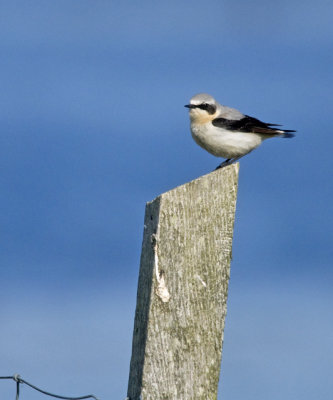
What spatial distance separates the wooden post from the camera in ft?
10.4

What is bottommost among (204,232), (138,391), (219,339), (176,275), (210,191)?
(138,391)

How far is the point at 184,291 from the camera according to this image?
325 cm

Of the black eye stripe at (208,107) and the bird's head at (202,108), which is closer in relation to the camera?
the bird's head at (202,108)

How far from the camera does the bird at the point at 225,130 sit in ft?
23.3

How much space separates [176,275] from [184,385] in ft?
1.81

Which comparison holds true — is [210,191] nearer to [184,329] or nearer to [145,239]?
[145,239]

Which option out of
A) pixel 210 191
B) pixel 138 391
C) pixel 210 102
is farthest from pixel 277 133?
pixel 138 391

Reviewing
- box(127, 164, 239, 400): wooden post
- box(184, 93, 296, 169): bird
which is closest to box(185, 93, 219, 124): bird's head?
box(184, 93, 296, 169): bird

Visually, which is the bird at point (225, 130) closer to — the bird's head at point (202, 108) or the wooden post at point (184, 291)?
the bird's head at point (202, 108)

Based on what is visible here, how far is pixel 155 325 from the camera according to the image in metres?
3.17

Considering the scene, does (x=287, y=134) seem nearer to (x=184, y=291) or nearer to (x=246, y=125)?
(x=246, y=125)

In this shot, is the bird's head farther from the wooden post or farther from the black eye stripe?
the wooden post

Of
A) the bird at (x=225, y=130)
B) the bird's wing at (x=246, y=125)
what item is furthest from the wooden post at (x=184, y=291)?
the bird's wing at (x=246, y=125)

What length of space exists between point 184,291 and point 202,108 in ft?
14.8
